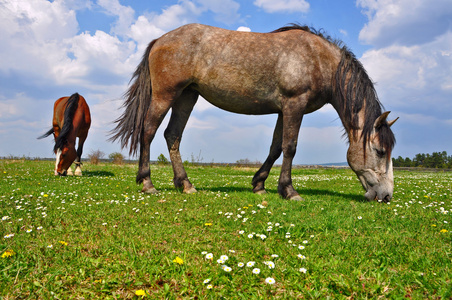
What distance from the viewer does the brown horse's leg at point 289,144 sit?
6.79m

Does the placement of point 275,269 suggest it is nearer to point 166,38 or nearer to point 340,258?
point 340,258

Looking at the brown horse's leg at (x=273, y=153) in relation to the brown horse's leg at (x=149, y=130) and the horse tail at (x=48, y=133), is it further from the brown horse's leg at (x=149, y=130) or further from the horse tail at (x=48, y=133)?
the horse tail at (x=48, y=133)

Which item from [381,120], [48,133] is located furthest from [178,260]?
[48,133]

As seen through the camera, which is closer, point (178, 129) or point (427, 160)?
point (178, 129)

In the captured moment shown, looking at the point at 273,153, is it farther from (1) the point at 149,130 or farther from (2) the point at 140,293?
(2) the point at 140,293

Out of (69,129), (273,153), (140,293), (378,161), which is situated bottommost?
→ (140,293)

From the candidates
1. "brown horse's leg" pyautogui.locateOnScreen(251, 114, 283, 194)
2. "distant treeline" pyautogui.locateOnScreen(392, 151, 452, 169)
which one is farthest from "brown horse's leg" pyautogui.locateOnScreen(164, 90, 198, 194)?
"distant treeline" pyautogui.locateOnScreen(392, 151, 452, 169)

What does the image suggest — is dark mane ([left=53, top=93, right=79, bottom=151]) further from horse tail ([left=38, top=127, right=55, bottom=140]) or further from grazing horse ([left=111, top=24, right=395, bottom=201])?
grazing horse ([left=111, top=24, right=395, bottom=201])

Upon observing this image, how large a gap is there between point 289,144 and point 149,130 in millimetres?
3256

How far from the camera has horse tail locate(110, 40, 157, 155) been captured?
7.47 metres

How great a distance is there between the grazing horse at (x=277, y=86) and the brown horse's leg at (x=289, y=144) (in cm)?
2

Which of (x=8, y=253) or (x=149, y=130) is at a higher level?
(x=149, y=130)

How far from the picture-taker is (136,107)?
764cm

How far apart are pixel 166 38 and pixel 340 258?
6164mm
